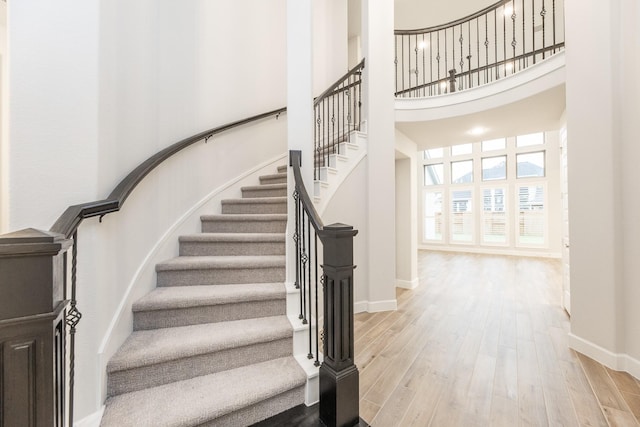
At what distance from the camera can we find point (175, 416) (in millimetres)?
1271

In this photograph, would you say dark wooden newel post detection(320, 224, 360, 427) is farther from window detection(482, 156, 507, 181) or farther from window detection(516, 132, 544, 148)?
window detection(482, 156, 507, 181)

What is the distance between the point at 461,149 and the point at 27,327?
396 inches

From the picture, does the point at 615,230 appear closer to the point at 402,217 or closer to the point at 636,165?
the point at 636,165

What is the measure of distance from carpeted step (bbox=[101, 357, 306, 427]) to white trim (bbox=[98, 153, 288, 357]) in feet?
1.04

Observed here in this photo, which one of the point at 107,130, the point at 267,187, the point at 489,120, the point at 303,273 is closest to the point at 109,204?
the point at 107,130

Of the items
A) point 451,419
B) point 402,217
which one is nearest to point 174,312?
point 451,419

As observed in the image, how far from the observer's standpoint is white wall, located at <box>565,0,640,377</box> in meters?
2.00

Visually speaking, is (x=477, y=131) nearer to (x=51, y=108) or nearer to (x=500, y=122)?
(x=500, y=122)

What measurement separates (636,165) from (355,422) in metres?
2.61

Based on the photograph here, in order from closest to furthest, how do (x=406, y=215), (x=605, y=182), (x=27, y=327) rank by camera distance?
(x=27, y=327), (x=605, y=182), (x=406, y=215)

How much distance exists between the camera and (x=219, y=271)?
216 cm

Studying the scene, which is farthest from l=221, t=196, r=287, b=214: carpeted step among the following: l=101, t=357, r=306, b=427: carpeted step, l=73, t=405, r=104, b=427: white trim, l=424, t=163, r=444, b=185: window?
l=424, t=163, r=444, b=185: window

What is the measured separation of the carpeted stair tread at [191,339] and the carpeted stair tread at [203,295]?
0.15 meters

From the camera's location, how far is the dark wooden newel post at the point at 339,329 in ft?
4.78
